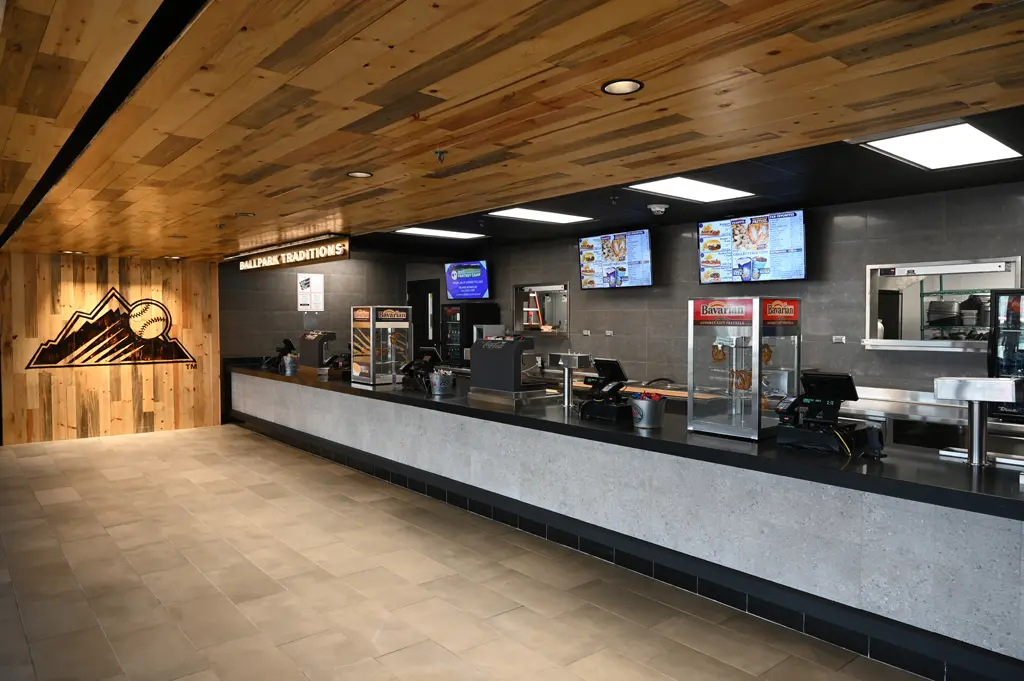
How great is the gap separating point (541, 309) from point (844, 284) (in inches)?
172

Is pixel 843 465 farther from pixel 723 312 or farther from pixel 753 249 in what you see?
pixel 753 249

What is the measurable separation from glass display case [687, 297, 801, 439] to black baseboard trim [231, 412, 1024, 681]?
0.78m

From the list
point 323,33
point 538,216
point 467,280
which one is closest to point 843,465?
point 323,33

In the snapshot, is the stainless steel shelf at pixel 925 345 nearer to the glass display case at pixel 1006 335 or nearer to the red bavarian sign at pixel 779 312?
the glass display case at pixel 1006 335

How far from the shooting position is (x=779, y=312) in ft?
12.2

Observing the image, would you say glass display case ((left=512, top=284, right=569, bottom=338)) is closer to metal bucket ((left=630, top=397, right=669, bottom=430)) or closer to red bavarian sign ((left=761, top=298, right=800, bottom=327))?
metal bucket ((left=630, top=397, right=669, bottom=430))

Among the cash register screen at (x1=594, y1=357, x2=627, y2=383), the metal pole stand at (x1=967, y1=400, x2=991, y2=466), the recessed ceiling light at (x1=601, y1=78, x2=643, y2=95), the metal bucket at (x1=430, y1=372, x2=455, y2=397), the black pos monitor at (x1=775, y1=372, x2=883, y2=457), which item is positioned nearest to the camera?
the recessed ceiling light at (x1=601, y1=78, x2=643, y2=95)

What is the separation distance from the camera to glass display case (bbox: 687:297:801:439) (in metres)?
3.60

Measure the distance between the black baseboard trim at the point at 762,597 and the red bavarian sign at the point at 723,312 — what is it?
1.31 m

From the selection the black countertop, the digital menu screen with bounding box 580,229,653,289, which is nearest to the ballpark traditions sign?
the digital menu screen with bounding box 580,229,653,289

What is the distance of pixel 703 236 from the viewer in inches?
281

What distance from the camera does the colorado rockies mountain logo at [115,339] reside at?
904 centimetres

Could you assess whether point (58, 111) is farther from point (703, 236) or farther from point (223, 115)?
point (703, 236)

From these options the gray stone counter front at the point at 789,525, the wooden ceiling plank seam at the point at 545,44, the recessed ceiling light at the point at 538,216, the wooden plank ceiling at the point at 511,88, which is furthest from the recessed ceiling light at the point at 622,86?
the recessed ceiling light at the point at 538,216
